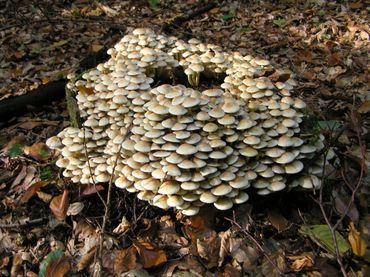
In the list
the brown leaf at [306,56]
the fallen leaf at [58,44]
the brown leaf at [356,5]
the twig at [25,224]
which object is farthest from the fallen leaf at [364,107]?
the fallen leaf at [58,44]

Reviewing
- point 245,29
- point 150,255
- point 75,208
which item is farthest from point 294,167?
point 245,29

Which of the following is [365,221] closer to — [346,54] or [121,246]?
[121,246]

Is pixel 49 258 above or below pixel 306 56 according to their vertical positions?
below

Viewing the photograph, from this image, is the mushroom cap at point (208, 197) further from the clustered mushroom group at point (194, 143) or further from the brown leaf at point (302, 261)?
the brown leaf at point (302, 261)

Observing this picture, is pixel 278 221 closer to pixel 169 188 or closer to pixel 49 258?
pixel 169 188

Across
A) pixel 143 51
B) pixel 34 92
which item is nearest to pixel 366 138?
pixel 143 51

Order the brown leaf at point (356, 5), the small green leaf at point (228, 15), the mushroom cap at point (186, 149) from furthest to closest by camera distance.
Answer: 1. the small green leaf at point (228, 15)
2. the brown leaf at point (356, 5)
3. the mushroom cap at point (186, 149)
